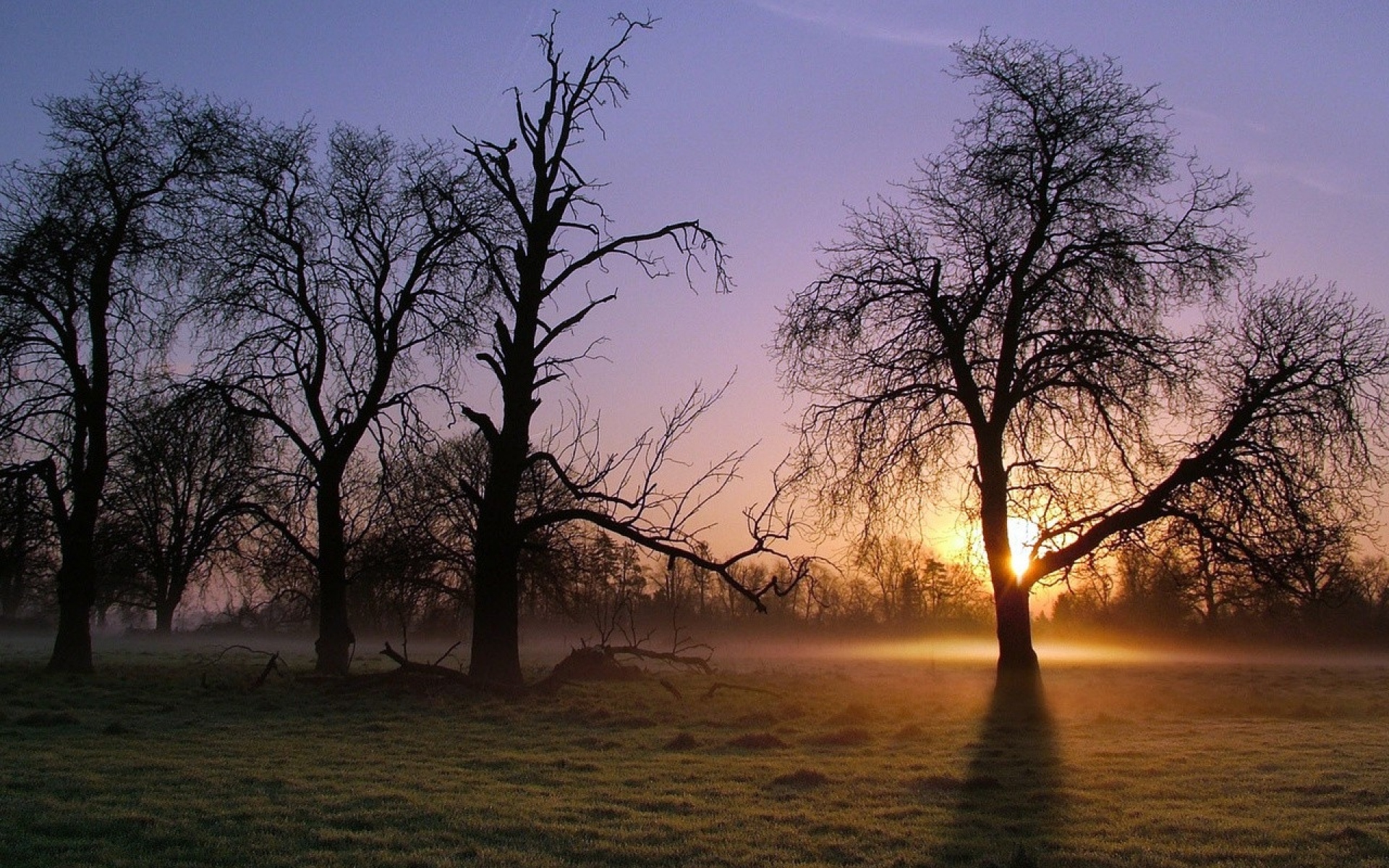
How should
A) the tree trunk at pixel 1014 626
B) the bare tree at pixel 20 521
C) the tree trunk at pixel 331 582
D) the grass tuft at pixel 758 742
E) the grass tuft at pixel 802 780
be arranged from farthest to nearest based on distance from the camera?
the tree trunk at pixel 331 582 → the bare tree at pixel 20 521 → the tree trunk at pixel 1014 626 → the grass tuft at pixel 758 742 → the grass tuft at pixel 802 780

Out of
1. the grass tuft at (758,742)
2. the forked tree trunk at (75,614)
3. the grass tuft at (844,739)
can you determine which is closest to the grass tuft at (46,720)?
the grass tuft at (758,742)

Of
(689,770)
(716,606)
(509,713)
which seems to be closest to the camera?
(689,770)

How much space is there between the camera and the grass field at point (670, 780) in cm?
579

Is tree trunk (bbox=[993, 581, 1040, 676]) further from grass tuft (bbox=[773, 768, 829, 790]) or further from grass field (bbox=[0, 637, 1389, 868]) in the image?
grass tuft (bbox=[773, 768, 829, 790])

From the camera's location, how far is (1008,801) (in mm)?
7422

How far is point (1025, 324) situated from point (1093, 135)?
3.67 metres

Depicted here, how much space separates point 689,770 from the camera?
28.4ft

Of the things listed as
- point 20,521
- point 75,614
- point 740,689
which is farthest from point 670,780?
point 75,614

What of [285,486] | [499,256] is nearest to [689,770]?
[499,256]

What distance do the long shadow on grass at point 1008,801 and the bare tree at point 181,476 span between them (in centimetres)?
1419

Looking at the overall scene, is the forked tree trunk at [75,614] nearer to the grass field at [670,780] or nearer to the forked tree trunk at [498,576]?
the grass field at [670,780]

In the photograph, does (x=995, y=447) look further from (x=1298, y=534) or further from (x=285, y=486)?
(x=285, y=486)

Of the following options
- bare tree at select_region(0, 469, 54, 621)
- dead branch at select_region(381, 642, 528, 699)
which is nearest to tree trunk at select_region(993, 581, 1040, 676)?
dead branch at select_region(381, 642, 528, 699)

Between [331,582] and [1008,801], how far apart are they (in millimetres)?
15821
